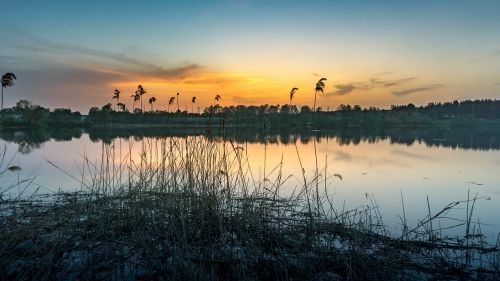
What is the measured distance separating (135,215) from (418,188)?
403 inches

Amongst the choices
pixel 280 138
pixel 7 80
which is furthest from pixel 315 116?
pixel 7 80

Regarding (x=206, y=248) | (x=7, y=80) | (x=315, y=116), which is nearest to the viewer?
(x=206, y=248)

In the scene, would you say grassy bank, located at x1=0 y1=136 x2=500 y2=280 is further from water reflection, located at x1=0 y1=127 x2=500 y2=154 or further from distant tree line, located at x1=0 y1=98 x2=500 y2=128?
distant tree line, located at x1=0 y1=98 x2=500 y2=128

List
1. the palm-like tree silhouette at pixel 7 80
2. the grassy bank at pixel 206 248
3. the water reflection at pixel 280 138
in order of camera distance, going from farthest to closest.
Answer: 1. the water reflection at pixel 280 138
2. the palm-like tree silhouette at pixel 7 80
3. the grassy bank at pixel 206 248

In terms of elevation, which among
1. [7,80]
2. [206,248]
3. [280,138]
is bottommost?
[280,138]

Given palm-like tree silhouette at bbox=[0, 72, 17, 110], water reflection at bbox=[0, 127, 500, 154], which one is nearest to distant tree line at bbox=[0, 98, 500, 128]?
water reflection at bbox=[0, 127, 500, 154]

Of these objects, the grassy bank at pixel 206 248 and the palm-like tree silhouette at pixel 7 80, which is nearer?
the grassy bank at pixel 206 248

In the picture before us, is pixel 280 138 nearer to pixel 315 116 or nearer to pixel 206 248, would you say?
pixel 206 248

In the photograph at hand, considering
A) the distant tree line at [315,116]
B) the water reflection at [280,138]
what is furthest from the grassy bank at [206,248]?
the distant tree line at [315,116]

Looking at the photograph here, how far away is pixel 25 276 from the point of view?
367cm

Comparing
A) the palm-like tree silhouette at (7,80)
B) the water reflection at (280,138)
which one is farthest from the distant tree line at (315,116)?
the palm-like tree silhouette at (7,80)

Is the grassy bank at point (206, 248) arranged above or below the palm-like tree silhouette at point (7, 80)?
below

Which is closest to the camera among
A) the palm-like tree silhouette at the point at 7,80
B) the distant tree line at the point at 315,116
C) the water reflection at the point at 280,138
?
the palm-like tree silhouette at the point at 7,80

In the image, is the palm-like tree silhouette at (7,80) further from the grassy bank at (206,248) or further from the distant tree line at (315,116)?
the distant tree line at (315,116)
